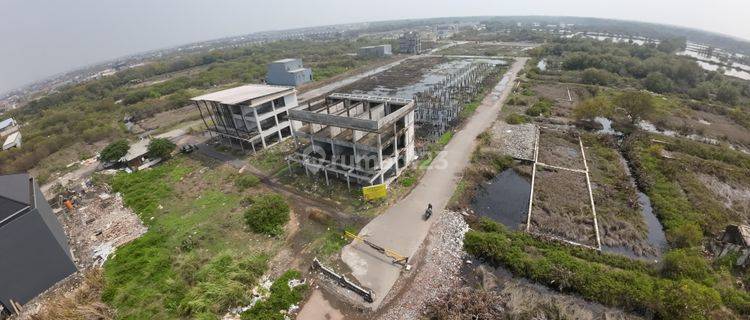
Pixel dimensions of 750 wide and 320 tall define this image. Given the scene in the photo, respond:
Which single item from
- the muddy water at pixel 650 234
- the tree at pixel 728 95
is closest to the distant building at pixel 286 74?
the muddy water at pixel 650 234

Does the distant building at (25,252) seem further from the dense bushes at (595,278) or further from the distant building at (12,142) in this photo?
the distant building at (12,142)

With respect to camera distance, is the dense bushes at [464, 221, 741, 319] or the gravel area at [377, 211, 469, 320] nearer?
the dense bushes at [464, 221, 741, 319]

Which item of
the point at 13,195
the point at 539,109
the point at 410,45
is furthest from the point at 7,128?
the point at 410,45

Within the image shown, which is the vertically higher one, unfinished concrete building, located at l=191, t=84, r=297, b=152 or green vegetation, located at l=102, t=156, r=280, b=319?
unfinished concrete building, located at l=191, t=84, r=297, b=152

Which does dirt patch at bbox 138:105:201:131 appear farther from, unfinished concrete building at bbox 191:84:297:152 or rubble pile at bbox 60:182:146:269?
rubble pile at bbox 60:182:146:269

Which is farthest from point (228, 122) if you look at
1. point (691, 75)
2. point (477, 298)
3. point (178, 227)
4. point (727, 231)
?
point (691, 75)

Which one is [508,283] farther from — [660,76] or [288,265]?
[660,76]

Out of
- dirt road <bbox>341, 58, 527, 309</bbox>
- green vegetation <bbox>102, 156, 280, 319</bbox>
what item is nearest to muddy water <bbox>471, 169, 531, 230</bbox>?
dirt road <bbox>341, 58, 527, 309</bbox>

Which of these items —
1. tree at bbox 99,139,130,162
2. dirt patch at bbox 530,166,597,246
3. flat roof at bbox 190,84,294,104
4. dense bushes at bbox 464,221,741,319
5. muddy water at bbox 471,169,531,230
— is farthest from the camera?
tree at bbox 99,139,130,162
